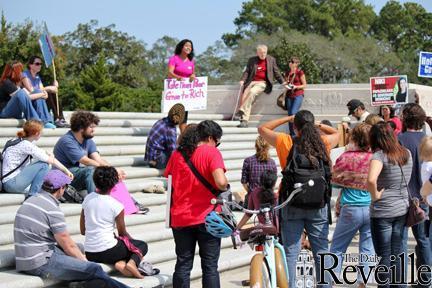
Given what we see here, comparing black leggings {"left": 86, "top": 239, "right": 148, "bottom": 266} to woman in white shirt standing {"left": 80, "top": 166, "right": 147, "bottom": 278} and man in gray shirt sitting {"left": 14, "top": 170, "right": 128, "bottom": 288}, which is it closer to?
woman in white shirt standing {"left": 80, "top": 166, "right": 147, "bottom": 278}

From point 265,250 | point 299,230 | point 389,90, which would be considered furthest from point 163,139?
point 265,250

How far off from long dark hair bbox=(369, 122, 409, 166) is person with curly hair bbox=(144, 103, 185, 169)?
558cm

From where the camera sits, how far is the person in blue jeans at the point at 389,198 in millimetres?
6941

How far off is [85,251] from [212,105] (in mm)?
11695

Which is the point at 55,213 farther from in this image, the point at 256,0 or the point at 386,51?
the point at 256,0

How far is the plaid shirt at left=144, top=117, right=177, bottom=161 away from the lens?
1221 centimetres

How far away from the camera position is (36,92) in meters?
12.9

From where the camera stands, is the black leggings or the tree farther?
the tree

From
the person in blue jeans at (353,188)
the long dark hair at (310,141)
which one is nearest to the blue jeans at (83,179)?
the person in blue jeans at (353,188)

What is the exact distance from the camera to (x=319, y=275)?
7141mm

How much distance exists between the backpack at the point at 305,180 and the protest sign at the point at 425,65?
27.5 feet

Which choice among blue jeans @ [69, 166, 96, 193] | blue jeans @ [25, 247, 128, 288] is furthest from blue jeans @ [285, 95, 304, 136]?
blue jeans @ [25, 247, 128, 288]

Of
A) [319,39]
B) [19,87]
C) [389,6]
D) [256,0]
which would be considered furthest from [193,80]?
[389,6]

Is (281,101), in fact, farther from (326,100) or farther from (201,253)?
(201,253)
